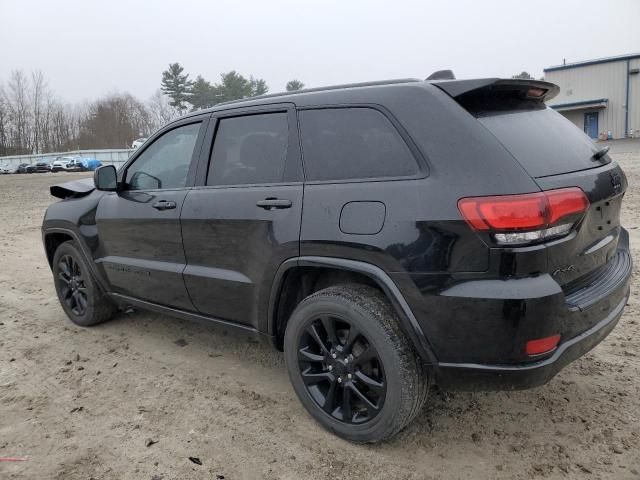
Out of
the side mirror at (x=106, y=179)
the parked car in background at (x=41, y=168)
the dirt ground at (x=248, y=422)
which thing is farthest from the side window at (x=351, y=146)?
the parked car in background at (x=41, y=168)

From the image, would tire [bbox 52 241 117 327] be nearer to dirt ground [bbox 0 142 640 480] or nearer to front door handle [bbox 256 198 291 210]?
dirt ground [bbox 0 142 640 480]

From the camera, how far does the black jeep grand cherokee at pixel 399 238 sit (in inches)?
86.5

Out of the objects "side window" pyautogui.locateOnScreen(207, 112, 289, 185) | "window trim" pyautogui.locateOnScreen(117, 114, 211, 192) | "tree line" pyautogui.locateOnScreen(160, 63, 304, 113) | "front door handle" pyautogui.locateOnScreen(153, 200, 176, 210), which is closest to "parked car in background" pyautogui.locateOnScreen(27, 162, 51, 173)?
"tree line" pyautogui.locateOnScreen(160, 63, 304, 113)

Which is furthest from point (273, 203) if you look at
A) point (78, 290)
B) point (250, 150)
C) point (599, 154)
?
point (78, 290)

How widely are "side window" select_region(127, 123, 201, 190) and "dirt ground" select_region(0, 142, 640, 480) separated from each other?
1.30 meters

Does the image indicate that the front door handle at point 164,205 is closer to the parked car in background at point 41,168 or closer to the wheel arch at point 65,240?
the wheel arch at point 65,240

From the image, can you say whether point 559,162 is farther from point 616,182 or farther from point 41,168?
point 41,168

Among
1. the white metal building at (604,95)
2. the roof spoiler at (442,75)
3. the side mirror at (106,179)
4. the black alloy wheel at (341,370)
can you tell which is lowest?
the black alloy wheel at (341,370)

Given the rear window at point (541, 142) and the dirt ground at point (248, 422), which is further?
the dirt ground at point (248, 422)

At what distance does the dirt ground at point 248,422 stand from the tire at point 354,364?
161 mm

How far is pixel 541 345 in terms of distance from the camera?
2205mm

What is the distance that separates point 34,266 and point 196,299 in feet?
15.6

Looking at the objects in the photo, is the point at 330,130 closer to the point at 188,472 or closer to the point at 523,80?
the point at 523,80

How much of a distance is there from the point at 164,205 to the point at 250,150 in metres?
0.79
